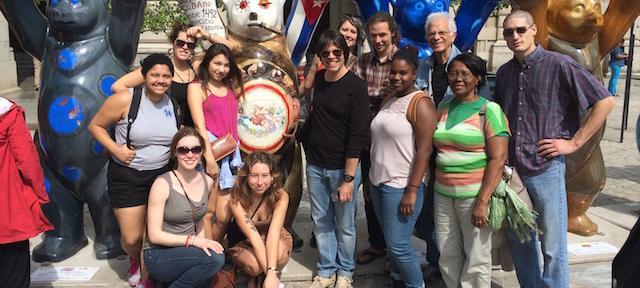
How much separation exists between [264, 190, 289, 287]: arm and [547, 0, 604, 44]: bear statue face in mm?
2285

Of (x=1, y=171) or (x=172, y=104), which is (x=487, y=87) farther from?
(x=1, y=171)

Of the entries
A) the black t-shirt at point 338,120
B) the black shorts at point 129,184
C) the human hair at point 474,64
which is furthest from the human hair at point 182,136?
the human hair at point 474,64

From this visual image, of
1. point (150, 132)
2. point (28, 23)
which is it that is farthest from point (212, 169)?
point (28, 23)

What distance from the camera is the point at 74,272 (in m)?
3.55

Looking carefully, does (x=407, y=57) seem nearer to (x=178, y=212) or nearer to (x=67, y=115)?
(x=178, y=212)

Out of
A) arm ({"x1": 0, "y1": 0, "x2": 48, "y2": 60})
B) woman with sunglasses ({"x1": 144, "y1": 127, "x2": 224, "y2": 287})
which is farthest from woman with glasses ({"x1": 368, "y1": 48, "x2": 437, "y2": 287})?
arm ({"x1": 0, "y1": 0, "x2": 48, "y2": 60})

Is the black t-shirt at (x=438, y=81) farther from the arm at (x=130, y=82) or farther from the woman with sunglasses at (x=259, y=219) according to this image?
the arm at (x=130, y=82)

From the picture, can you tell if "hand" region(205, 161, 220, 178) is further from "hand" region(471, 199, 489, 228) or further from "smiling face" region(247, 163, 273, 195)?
"hand" region(471, 199, 489, 228)

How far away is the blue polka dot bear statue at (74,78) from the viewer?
350 centimetres

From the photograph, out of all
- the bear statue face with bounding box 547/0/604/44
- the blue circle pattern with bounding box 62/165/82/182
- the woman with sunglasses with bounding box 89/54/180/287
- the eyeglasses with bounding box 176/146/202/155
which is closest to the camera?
the eyeglasses with bounding box 176/146/202/155

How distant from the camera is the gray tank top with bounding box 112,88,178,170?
2928 mm

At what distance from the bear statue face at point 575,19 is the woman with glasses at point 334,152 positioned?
5.74ft

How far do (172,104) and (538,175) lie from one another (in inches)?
72.4

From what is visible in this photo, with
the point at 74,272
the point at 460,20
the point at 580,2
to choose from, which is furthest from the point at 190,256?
the point at 580,2
